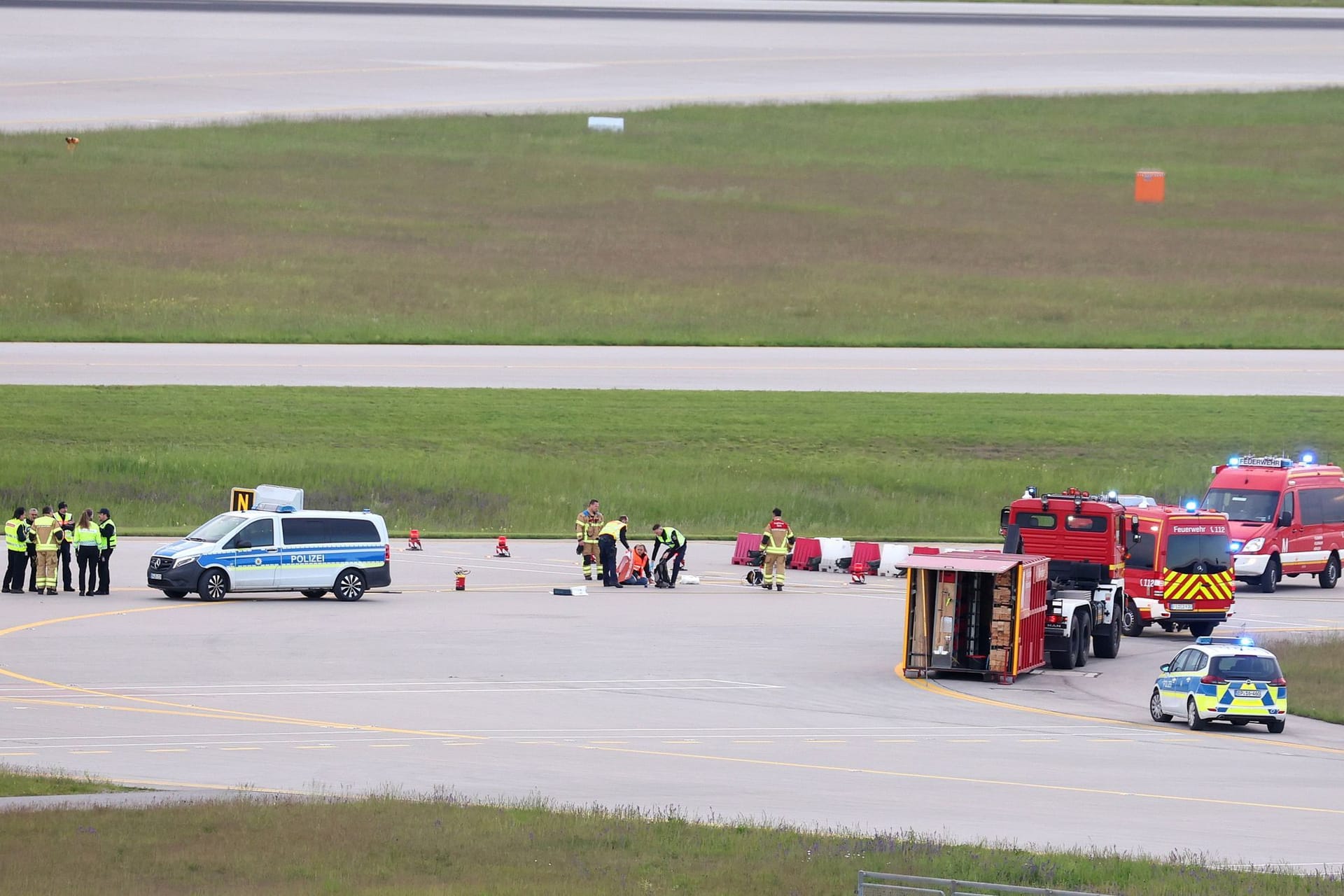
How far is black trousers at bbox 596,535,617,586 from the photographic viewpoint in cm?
4359

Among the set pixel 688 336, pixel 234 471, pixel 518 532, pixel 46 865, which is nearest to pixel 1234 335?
pixel 688 336

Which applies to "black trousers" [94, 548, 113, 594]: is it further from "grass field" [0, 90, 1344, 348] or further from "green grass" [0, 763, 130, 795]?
"grass field" [0, 90, 1344, 348]

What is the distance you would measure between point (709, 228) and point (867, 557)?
40.4m

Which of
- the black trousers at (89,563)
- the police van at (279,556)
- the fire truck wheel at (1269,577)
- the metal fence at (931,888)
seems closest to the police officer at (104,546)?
the black trousers at (89,563)

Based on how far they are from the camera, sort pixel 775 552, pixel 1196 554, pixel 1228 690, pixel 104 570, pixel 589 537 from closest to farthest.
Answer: pixel 1228 690 → pixel 1196 554 → pixel 104 570 → pixel 775 552 → pixel 589 537

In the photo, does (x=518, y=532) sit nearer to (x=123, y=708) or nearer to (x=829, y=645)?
(x=829, y=645)

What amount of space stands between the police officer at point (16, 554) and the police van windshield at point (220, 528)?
3.48m

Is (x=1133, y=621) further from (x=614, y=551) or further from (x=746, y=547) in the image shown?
(x=614, y=551)

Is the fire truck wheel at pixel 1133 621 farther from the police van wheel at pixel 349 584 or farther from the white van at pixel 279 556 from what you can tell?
the police van wheel at pixel 349 584

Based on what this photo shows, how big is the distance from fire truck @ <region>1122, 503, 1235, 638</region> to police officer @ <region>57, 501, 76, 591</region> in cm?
2242

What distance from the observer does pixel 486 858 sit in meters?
17.5

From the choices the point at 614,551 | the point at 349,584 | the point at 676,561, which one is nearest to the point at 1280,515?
the point at 676,561

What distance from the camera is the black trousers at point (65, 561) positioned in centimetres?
3959

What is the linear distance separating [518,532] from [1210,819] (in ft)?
108
